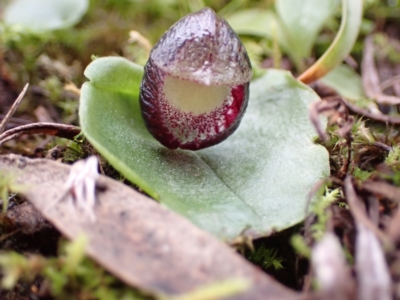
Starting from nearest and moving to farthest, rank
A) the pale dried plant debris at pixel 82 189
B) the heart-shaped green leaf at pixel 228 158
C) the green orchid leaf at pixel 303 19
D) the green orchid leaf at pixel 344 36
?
the pale dried plant debris at pixel 82 189 → the heart-shaped green leaf at pixel 228 158 → the green orchid leaf at pixel 344 36 → the green orchid leaf at pixel 303 19

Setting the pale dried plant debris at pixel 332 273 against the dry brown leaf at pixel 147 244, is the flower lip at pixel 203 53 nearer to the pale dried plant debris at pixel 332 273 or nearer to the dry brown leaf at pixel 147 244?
the dry brown leaf at pixel 147 244

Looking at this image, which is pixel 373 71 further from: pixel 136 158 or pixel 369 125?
pixel 136 158

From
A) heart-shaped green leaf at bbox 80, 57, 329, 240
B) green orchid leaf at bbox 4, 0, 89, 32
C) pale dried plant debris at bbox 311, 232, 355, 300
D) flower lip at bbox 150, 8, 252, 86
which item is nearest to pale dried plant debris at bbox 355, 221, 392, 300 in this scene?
pale dried plant debris at bbox 311, 232, 355, 300

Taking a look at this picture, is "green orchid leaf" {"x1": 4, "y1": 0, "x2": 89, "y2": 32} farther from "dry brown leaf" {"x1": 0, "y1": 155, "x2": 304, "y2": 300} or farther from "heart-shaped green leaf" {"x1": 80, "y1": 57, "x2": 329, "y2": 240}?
"dry brown leaf" {"x1": 0, "y1": 155, "x2": 304, "y2": 300}

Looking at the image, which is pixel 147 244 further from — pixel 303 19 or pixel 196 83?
pixel 303 19

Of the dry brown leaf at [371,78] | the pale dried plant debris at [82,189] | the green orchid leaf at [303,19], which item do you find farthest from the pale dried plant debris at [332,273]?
the green orchid leaf at [303,19]
